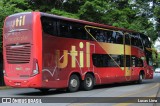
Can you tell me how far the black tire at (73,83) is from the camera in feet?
65.7

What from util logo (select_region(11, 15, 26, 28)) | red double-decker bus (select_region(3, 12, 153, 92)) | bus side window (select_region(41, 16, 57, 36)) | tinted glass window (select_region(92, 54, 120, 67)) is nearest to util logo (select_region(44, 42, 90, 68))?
red double-decker bus (select_region(3, 12, 153, 92))

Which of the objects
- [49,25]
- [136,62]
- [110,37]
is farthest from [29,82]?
[136,62]

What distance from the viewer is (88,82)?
2183 cm

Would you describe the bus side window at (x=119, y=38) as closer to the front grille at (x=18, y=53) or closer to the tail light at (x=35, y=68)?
the front grille at (x=18, y=53)

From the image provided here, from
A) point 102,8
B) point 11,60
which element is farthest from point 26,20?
point 102,8

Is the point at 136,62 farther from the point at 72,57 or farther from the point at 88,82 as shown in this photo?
the point at 72,57

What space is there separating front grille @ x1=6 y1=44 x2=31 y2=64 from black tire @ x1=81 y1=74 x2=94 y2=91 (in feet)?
14.4

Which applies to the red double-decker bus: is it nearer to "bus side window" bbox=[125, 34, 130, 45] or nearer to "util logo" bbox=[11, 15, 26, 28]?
"util logo" bbox=[11, 15, 26, 28]

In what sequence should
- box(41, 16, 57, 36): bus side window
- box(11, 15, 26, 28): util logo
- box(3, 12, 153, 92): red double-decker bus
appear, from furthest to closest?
box(11, 15, 26, 28): util logo
box(41, 16, 57, 36): bus side window
box(3, 12, 153, 92): red double-decker bus

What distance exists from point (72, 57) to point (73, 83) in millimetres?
1385

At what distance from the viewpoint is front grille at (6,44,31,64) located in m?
18.2

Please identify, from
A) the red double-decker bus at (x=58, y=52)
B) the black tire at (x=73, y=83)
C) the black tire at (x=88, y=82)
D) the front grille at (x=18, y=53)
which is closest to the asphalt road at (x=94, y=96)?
the black tire at (x=73, y=83)

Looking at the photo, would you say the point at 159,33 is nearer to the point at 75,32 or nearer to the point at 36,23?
the point at 75,32

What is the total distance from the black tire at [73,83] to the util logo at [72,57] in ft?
1.95
